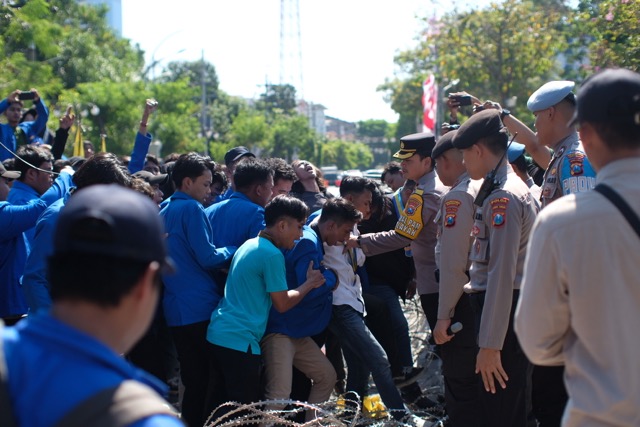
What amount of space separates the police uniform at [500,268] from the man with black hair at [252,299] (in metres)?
1.27

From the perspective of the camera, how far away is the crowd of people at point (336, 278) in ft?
5.33

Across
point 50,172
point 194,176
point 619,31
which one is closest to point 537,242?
point 194,176

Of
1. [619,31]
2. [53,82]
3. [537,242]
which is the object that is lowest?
[537,242]

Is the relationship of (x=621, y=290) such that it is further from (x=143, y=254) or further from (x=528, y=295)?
(x=143, y=254)

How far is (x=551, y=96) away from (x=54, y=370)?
3.64 m

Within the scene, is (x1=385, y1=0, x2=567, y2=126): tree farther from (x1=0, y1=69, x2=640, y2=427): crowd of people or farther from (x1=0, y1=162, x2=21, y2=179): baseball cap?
(x1=0, y1=162, x2=21, y2=179): baseball cap

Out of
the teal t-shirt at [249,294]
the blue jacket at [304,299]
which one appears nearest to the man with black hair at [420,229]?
the blue jacket at [304,299]

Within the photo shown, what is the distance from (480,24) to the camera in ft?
73.1

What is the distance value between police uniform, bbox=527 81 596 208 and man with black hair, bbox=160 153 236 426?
220 centimetres

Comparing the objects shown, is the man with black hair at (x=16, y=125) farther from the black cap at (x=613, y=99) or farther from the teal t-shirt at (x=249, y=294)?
the black cap at (x=613, y=99)

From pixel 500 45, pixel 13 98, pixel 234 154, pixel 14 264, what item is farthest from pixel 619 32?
pixel 500 45

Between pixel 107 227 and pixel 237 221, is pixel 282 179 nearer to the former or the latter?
pixel 237 221

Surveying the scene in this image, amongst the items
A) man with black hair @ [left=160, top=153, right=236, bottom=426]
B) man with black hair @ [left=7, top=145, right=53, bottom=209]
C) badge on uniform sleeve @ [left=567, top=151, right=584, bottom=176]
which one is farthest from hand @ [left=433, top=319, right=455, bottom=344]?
man with black hair @ [left=7, top=145, right=53, bottom=209]

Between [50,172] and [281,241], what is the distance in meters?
2.03
